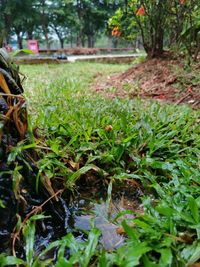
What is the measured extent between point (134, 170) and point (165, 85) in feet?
8.14

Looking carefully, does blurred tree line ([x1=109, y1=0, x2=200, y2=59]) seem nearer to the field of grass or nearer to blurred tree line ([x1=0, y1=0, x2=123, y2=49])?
the field of grass

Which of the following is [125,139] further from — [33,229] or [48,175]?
[33,229]

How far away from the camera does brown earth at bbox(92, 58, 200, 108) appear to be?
3.31 metres

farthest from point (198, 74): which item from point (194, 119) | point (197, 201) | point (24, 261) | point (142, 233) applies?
point (24, 261)

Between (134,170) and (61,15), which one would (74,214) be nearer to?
(134,170)

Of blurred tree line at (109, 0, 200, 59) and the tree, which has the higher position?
Answer: the tree

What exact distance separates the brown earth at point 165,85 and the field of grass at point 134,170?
2.49 feet

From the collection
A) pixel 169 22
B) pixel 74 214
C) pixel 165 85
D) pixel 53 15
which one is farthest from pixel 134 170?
pixel 53 15

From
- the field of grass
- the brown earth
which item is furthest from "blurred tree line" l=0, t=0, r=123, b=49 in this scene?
the field of grass

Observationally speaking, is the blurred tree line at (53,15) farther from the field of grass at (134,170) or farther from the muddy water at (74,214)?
the muddy water at (74,214)

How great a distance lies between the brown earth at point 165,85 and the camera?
3312 millimetres

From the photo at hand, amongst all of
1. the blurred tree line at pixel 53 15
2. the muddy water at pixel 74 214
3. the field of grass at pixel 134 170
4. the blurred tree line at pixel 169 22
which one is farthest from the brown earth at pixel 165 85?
the blurred tree line at pixel 53 15

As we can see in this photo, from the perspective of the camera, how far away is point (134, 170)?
5.14 feet

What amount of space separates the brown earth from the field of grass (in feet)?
2.49
